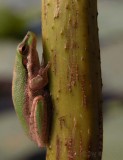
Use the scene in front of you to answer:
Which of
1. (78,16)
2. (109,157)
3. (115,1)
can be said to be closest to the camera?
(78,16)

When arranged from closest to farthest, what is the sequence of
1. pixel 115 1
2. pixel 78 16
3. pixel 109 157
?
1. pixel 78 16
2. pixel 109 157
3. pixel 115 1

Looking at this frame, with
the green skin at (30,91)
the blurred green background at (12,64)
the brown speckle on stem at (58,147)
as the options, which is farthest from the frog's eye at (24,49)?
the blurred green background at (12,64)

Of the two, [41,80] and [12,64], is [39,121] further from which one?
[12,64]

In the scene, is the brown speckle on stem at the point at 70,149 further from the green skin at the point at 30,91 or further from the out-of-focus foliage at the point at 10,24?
the out-of-focus foliage at the point at 10,24

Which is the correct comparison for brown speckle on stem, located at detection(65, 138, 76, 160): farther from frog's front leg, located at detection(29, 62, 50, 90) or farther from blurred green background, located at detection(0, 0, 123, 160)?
blurred green background, located at detection(0, 0, 123, 160)

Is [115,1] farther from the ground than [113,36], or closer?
farther from the ground

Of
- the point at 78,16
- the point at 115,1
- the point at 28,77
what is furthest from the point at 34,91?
the point at 115,1

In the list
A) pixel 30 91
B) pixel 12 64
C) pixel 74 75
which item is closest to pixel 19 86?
pixel 30 91

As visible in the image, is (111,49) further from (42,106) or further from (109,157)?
(42,106)
